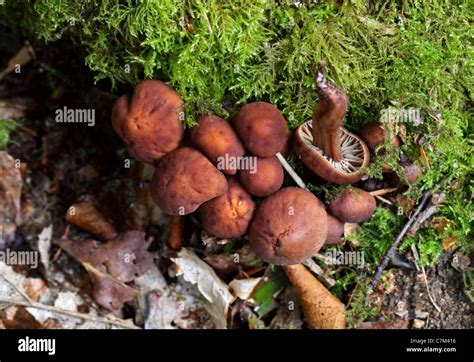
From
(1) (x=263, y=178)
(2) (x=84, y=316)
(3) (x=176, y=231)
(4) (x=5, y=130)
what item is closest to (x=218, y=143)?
(1) (x=263, y=178)

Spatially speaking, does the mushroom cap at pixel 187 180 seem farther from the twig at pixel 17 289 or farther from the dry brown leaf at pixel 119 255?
the twig at pixel 17 289

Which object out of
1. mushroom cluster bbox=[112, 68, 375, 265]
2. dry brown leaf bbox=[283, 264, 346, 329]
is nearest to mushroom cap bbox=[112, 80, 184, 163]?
mushroom cluster bbox=[112, 68, 375, 265]

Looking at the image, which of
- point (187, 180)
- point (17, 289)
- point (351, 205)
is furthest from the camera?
point (17, 289)

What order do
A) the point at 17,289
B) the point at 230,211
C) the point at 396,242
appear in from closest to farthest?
the point at 230,211 < the point at 396,242 < the point at 17,289

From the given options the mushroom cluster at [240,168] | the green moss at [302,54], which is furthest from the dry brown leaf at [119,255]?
the green moss at [302,54]

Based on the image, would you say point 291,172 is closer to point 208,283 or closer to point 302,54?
point 302,54

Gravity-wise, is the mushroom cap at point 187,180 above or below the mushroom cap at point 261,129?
below

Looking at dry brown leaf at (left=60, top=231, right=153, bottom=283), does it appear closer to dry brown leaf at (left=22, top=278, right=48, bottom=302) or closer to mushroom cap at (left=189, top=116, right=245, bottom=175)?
dry brown leaf at (left=22, top=278, right=48, bottom=302)
